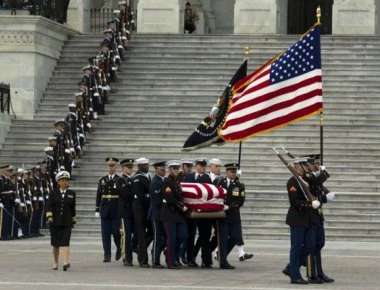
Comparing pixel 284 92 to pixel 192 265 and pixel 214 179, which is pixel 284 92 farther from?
pixel 192 265

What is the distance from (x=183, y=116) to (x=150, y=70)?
9.69 ft

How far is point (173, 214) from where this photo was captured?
26.5 m

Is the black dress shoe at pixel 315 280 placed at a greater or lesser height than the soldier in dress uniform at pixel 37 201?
lesser

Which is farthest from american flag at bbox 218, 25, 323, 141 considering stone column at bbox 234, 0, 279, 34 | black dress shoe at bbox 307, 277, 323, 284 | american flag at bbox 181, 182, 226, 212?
stone column at bbox 234, 0, 279, 34

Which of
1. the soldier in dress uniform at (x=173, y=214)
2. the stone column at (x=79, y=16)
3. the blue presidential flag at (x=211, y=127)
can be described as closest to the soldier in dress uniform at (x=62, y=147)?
the blue presidential flag at (x=211, y=127)

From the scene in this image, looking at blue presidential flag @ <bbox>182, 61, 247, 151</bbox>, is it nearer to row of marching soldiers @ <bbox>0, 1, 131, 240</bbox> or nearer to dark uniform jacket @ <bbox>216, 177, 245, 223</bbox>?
dark uniform jacket @ <bbox>216, 177, 245, 223</bbox>

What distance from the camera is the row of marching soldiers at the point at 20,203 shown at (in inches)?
1337

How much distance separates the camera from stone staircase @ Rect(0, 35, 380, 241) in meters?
34.5

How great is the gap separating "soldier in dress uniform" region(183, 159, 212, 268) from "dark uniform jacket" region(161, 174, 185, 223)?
494 millimetres

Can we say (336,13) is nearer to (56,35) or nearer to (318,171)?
(56,35)

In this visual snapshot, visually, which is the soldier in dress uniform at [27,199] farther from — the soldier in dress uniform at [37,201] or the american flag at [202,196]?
the american flag at [202,196]

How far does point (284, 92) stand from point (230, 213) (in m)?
2.57

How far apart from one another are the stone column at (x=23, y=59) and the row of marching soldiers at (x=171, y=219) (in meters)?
13.7

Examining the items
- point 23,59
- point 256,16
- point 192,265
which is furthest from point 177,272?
point 256,16
